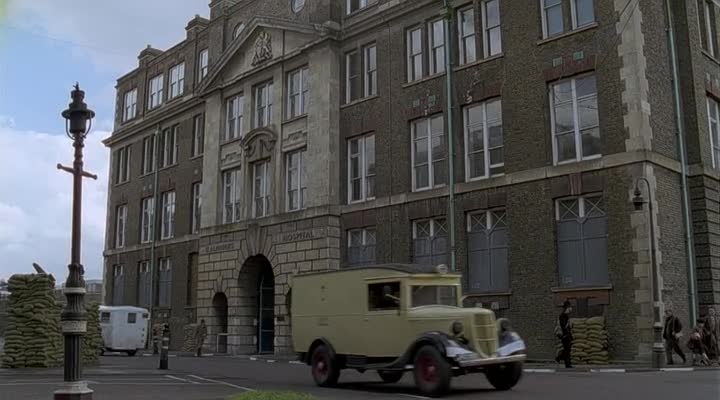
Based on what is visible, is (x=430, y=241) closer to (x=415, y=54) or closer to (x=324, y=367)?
(x=415, y=54)

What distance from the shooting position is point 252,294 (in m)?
35.0

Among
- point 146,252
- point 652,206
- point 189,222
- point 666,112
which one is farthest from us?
point 146,252

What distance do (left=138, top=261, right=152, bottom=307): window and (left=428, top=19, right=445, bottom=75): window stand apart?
23846 millimetres

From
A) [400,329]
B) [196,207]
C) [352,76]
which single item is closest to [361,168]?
[352,76]

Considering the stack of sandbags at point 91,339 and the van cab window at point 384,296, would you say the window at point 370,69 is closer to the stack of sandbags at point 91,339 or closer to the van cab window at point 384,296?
the stack of sandbags at point 91,339

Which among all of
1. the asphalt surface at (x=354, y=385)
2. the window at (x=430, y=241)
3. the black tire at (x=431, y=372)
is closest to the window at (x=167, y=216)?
the window at (x=430, y=241)

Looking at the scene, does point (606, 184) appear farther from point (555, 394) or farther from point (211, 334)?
point (211, 334)

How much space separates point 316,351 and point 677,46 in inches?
647

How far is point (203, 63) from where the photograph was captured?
42.8 meters

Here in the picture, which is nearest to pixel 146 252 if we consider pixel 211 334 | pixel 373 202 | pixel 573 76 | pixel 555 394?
pixel 211 334

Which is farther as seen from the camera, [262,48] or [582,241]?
[262,48]

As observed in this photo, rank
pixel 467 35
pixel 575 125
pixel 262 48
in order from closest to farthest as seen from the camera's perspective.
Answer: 1. pixel 575 125
2. pixel 467 35
3. pixel 262 48

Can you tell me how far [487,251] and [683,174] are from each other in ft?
22.0

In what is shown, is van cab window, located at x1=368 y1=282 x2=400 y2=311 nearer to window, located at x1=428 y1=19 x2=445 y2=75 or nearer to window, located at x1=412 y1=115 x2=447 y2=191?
window, located at x1=412 y1=115 x2=447 y2=191
